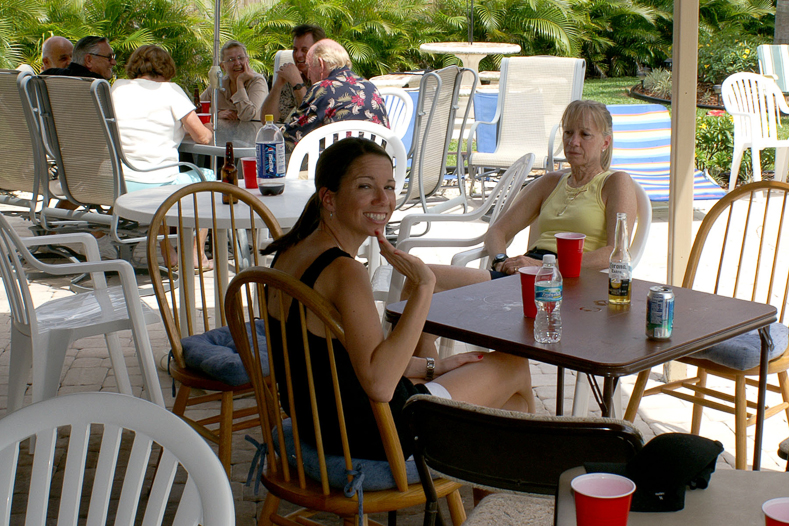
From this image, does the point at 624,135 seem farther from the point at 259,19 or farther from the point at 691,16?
the point at 259,19

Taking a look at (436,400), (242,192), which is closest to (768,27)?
(242,192)

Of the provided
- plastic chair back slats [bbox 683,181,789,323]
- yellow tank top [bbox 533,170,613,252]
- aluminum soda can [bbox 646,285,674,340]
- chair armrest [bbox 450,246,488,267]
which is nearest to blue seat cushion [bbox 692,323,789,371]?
aluminum soda can [bbox 646,285,674,340]

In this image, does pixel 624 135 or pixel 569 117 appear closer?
pixel 569 117

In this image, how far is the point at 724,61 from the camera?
582 inches

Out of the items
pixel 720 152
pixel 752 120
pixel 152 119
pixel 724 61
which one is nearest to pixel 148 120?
pixel 152 119

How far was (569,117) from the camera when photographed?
3.33 metres

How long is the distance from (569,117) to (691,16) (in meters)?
0.61

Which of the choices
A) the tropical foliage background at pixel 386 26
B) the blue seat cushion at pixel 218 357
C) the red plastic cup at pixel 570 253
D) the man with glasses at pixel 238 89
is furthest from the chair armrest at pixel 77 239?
the tropical foliage background at pixel 386 26

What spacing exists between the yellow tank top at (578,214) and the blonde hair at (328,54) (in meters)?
1.98

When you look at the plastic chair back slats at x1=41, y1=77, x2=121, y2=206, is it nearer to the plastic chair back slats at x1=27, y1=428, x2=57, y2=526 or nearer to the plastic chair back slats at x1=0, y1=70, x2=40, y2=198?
the plastic chair back slats at x1=0, y1=70, x2=40, y2=198

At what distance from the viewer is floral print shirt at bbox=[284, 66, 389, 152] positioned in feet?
16.0

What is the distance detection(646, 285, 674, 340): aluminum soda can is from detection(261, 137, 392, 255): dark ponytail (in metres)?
0.75

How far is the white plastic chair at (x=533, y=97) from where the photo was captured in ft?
25.2

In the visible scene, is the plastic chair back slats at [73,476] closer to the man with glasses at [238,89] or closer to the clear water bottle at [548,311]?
the clear water bottle at [548,311]
